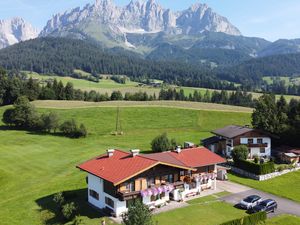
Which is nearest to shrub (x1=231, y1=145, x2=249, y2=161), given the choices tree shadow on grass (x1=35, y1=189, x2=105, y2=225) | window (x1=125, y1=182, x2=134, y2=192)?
window (x1=125, y1=182, x2=134, y2=192)

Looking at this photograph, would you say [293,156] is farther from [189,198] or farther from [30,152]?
[30,152]

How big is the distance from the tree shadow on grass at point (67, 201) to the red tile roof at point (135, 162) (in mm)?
4409

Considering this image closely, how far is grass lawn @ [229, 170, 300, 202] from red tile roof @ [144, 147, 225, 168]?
7.78 meters

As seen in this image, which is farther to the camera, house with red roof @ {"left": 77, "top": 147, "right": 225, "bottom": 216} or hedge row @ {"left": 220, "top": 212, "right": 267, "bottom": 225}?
house with red roof @ {"left": 77, "top": 147, "right": 225, "bottom": 216}

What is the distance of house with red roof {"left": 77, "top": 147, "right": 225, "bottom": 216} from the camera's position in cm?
4766

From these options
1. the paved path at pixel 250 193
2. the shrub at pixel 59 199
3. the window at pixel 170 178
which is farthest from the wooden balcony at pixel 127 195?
the paved path at pixel 250 193

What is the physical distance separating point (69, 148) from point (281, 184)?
47040 mm

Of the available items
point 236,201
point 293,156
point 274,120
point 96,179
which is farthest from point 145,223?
point 274,120

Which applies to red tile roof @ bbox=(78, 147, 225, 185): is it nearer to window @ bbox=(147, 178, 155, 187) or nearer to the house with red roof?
the house with red roof

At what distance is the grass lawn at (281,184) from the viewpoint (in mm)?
57666

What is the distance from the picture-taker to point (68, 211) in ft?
156

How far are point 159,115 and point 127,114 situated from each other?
10147 millimetres

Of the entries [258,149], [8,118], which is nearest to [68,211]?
[258,149]

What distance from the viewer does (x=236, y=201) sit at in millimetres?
53000
